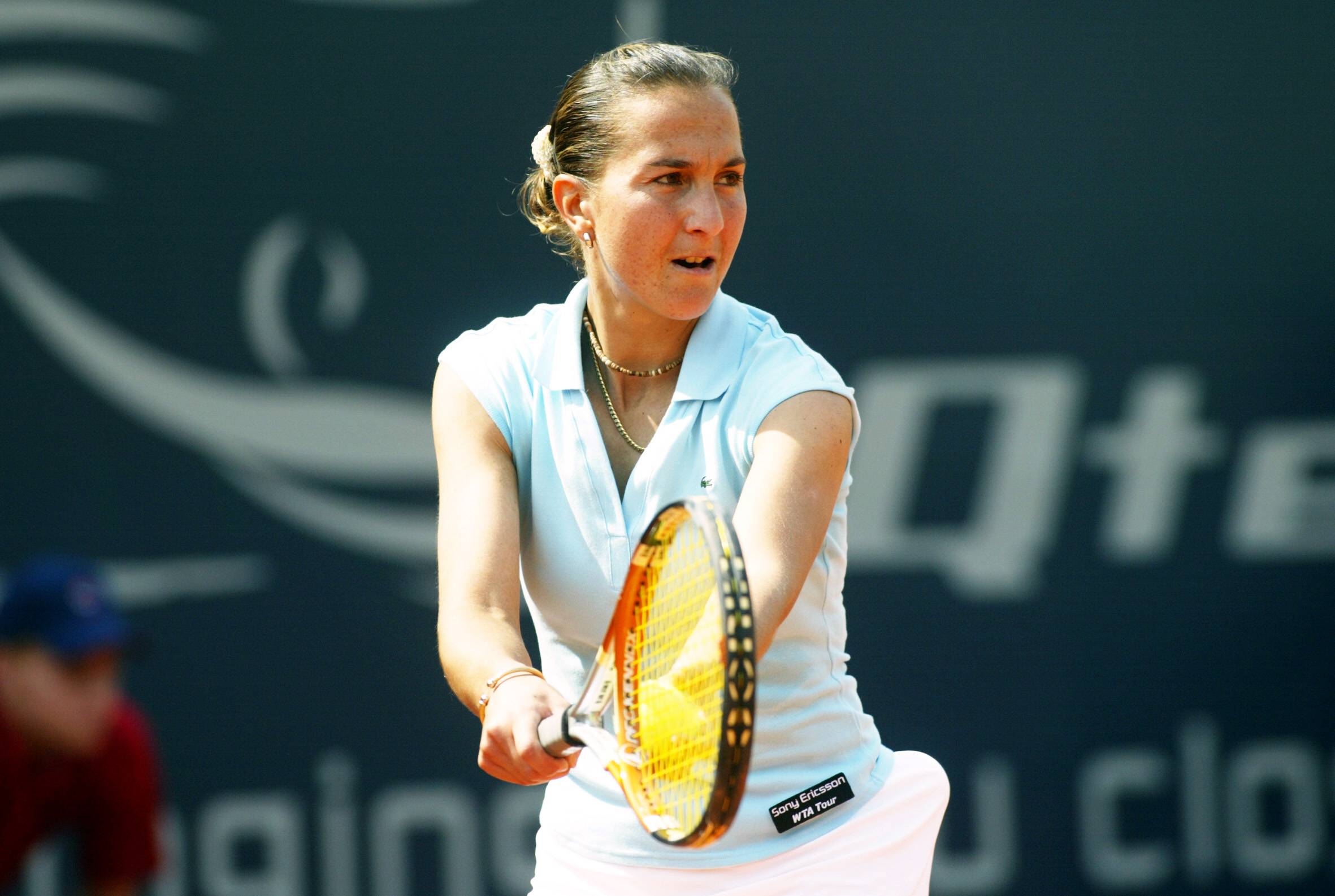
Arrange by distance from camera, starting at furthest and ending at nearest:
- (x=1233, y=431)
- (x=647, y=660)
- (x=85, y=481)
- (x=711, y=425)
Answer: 1. (x=1233, y=431)
2. (x=85, y=481)
3. (x=711, y=425)
4. (x=647, y=660)

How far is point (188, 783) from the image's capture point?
390 centimetres

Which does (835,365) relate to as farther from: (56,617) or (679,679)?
(56,617)

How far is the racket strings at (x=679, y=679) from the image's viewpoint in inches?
65.9

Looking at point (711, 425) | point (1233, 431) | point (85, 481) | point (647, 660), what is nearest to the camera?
point (647, 660)

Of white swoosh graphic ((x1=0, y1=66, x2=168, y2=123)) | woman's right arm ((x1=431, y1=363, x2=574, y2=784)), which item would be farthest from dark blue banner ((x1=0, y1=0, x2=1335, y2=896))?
woman's right arm ((x1=431, y1=363, x2=574, y2=784))

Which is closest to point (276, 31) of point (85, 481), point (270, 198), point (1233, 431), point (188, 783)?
point (270, 198)

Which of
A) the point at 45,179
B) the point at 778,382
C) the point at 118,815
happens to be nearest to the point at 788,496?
the point at 778,382

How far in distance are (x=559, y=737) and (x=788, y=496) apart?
1.33 feet

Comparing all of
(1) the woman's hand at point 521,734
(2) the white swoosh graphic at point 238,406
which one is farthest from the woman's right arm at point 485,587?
(2) the white swoosh graphic at point 238,406

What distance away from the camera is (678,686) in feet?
5.86

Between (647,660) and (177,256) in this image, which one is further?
(177,256)

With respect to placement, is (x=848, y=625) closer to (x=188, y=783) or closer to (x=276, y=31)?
(x=188, y=783)

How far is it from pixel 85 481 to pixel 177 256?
0.56 meters

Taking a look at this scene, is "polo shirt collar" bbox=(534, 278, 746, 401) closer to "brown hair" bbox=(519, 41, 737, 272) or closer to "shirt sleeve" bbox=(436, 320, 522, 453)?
"shirt sleeve" bbox=(436, 320, 522, 453)
